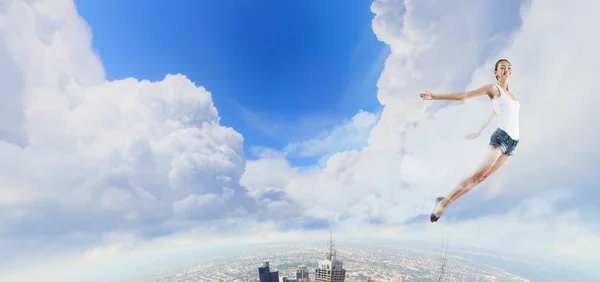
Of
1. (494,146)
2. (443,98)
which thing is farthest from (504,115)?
(443,98)

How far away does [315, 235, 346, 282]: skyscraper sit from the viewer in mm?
34000

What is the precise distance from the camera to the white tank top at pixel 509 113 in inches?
115

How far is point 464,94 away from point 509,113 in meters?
0.46

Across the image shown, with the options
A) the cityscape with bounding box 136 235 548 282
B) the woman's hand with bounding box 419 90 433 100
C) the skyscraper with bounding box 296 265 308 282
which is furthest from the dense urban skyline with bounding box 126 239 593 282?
the woman's hand with bounding box 419 90 433 100

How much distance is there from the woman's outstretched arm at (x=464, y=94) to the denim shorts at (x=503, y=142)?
396 millimetres

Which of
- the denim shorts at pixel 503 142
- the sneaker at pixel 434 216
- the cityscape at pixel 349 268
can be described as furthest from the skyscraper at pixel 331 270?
the denim shorts at pixel 503 142

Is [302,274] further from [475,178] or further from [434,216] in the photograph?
[475,178]

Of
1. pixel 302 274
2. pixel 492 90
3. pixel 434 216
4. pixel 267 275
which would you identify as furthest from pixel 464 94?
pixel 267 275

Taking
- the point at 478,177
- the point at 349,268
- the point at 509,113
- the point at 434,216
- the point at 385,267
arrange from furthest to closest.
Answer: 1. the point at 349,268
2. the point at 385,267
3. the point at 434,216
4. the point at 478,177
5. the point at 509,113

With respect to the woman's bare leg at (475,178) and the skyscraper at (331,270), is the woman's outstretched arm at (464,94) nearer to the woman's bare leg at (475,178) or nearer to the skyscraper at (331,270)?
the woman's bare leg at (475,178)

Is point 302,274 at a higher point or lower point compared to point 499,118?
lower

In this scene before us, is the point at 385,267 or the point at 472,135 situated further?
the point at 385,267

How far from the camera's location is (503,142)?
2965 mm

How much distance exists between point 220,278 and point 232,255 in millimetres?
21142
